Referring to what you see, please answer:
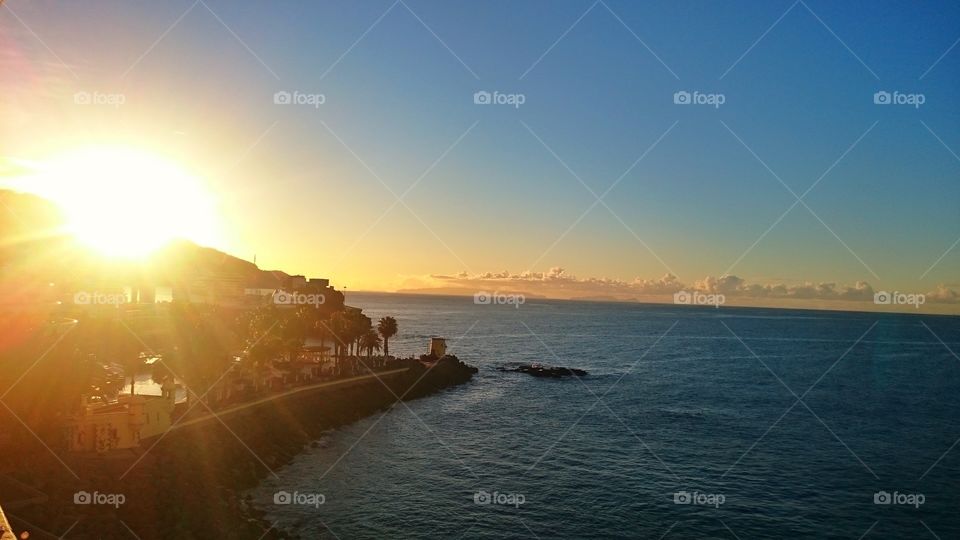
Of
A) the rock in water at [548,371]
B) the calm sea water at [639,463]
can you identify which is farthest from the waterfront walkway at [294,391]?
the rock in water at [548,371]

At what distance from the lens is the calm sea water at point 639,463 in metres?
30.9

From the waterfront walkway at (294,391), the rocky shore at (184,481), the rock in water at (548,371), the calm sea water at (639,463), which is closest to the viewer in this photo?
the rocky shore at (184,481)

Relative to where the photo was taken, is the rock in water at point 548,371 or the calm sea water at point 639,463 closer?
the calm sea water at point 639,463

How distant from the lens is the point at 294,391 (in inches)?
1891

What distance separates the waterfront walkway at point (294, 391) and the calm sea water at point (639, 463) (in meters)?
4.94

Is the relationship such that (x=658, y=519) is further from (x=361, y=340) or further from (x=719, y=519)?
(x=361, y=340)

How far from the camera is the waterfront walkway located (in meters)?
35.3

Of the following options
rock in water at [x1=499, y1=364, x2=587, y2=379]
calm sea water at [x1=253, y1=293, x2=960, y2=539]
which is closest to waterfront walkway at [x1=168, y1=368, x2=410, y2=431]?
calm sea water at [x1=253, y1=293, x2=960, y2=539]

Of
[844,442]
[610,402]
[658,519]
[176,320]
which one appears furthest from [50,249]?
[844,442]

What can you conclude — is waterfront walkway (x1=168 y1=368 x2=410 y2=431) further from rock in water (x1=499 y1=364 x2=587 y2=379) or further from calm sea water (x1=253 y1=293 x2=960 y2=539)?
rock in water (x1=499 y1=364 x2=587 y2=379)

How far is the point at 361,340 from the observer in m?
68.4

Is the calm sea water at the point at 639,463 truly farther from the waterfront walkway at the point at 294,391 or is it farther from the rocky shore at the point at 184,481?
the waterfront walkway at the point at 294,391

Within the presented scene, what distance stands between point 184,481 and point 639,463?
94.5 feet

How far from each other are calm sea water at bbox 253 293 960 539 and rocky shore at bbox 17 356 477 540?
1773 millimetres
